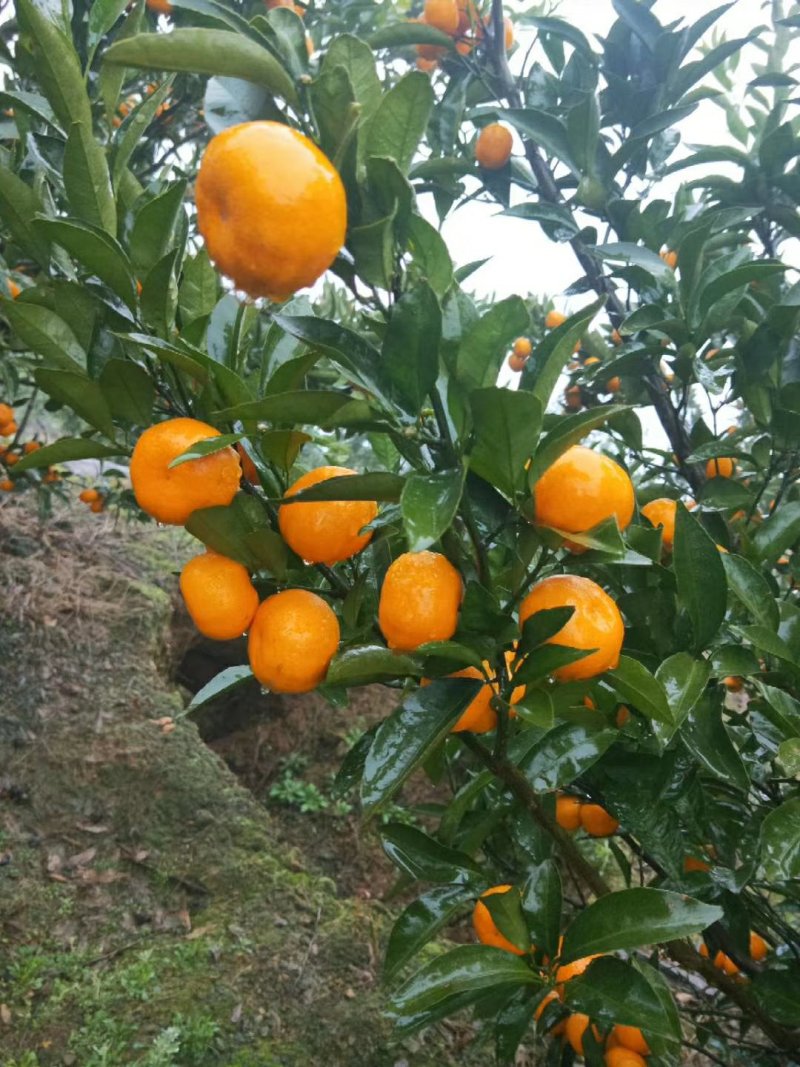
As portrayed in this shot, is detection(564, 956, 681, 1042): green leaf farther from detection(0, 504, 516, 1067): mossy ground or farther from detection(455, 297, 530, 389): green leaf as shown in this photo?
detection(0, 504, 516, 1067): mossy ground

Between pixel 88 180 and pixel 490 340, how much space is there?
Answer: 40 cm

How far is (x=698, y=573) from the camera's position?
30.6 inches

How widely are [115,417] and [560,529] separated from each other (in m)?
0.45

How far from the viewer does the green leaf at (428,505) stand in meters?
0.49

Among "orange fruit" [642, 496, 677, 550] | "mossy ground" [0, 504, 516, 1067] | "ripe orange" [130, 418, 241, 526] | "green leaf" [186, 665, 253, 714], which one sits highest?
"orange fruit" [642, 496, 677, 550]

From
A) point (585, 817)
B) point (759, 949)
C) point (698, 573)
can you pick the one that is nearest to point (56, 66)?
point (698, 573)

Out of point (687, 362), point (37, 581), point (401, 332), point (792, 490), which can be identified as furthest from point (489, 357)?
point (37, 581)

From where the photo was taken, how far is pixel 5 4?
1.88 meters

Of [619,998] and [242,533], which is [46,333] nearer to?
[242,533]

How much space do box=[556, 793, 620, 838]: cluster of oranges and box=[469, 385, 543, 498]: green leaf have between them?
0.64m

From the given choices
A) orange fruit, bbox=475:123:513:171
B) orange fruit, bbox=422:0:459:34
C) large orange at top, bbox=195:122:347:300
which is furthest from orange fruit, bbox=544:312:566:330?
large orange at top, bbox=195:122:347:300

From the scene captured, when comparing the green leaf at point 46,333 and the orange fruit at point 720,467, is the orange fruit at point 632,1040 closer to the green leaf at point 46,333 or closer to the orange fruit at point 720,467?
the orange fruit at point 720,467

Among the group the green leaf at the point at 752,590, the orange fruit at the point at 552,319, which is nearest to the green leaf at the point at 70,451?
the green leaf at the point at 752,590

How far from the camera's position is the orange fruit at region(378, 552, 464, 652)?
2.00ft
